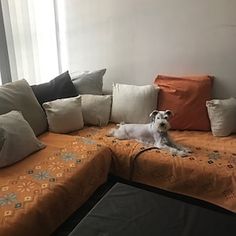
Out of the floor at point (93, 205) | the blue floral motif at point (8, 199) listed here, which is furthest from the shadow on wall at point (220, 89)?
the blue floral motif at point (8, 199)

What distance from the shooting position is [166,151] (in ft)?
6.50

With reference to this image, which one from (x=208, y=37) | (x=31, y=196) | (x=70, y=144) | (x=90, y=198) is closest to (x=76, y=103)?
(x=70, y=144)

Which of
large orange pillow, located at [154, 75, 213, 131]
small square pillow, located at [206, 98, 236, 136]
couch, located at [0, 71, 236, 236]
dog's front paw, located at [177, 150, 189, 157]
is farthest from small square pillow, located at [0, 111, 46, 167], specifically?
small square pillow, located at [206, 98, 236, 136]

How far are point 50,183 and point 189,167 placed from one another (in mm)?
868

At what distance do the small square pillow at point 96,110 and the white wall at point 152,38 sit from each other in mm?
421

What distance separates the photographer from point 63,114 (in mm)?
2309

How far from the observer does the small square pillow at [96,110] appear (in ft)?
8.18

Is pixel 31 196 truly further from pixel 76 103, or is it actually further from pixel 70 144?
pixel 76 103

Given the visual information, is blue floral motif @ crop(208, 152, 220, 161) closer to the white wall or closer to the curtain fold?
the white wall

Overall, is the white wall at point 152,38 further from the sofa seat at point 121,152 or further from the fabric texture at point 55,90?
the sofa seat at point 121,152

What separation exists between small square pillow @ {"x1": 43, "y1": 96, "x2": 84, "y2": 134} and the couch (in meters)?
0.05

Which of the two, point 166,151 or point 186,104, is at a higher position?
point 186,104

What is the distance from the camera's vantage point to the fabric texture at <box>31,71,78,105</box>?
2.42m

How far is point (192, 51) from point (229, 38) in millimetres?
311
